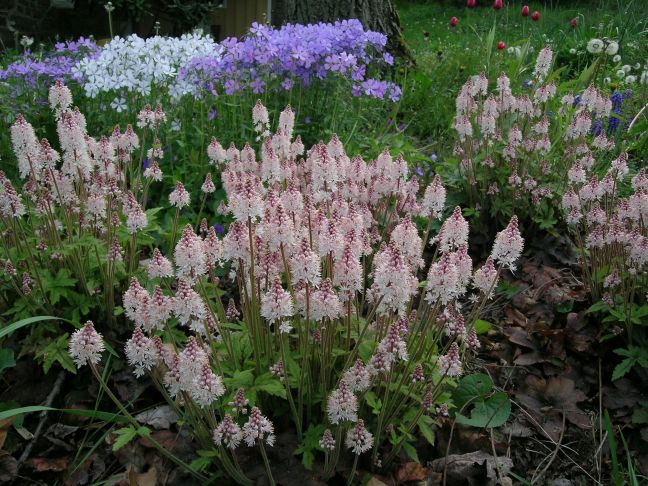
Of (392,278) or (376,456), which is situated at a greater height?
(392,278)

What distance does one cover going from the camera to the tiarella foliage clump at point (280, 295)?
2146 mm

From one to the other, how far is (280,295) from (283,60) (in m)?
3.44

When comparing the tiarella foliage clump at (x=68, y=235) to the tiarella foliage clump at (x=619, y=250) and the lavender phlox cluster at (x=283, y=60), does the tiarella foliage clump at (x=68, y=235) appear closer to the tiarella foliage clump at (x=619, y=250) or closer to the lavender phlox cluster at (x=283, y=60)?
the lavender phlox cluster at (x=283, y=60)

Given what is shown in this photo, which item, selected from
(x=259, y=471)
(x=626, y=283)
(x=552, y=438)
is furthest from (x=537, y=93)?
(x=259, y=471)

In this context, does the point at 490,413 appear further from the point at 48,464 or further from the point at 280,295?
the point at 48,464

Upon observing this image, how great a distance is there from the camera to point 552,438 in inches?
120

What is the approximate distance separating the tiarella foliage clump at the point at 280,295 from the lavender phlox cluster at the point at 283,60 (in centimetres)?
162

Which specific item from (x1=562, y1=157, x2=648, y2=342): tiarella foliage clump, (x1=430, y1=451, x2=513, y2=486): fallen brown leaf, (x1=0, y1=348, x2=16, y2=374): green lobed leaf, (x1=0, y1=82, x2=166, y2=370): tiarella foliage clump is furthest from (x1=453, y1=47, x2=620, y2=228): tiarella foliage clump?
(x1=0, y1=348, x2=16, y2=374): green lobed leaf

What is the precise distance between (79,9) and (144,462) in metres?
10.1

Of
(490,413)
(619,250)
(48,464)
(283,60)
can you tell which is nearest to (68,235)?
(48,464)

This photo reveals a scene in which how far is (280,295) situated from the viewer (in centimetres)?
209

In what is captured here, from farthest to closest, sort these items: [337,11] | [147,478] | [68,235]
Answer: [337,11] < [68,235] < [147,478]

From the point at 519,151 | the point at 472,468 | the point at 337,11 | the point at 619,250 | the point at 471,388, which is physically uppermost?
the point at 337,11

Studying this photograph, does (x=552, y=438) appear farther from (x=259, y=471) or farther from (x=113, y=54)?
(x=113, y=54)
